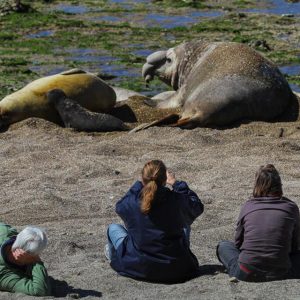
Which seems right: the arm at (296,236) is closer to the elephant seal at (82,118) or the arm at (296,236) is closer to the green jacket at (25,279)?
the green jacket at (25,279)

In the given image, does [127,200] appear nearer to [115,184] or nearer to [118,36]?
[115,184]

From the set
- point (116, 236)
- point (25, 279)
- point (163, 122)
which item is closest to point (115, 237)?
point (116, 236)

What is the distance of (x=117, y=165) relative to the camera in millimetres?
10094

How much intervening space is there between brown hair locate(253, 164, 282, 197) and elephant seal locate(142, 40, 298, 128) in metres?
5.62

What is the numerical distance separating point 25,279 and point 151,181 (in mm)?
1013

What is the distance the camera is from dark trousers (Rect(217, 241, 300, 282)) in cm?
625

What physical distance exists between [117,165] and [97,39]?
13028mm

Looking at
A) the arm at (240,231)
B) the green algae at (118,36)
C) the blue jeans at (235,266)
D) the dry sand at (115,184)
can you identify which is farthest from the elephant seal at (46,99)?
the arm at (240,231)

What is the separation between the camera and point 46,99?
12.7 metres

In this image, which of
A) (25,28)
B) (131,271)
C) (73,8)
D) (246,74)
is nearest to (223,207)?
(131,271)

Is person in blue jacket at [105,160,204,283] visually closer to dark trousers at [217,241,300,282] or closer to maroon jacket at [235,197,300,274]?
dark trousers at [217,241,300,282]

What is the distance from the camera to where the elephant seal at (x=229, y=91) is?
1211 cm

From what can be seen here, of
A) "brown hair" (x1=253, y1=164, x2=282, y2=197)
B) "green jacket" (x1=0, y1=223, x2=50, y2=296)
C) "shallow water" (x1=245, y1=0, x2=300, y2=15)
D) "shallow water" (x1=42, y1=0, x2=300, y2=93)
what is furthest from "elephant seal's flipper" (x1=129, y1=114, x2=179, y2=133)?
"shallow water" (x1=245, y1=0, x2=300, y2=15)

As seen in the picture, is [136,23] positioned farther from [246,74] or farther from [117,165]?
[117,165]
